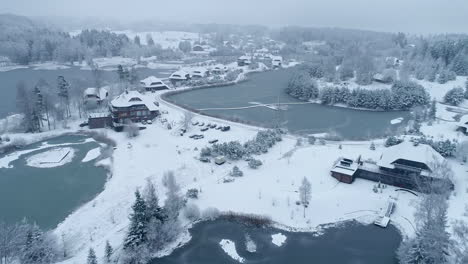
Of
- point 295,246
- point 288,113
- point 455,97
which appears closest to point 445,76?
point 455,97

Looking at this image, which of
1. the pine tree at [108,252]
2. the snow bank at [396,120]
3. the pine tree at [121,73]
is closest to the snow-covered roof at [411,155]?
the snow bank at [396,120]

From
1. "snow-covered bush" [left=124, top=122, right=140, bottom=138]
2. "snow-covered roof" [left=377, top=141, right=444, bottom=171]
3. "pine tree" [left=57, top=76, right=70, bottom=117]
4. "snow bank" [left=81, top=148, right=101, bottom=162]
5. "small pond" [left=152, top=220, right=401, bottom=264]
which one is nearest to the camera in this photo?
"small pond" [left=152, top=220, right=401, bottom=264]

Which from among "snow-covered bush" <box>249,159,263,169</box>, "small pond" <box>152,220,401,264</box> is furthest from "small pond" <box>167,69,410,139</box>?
"small pond" <box>152,220,401,264</box>

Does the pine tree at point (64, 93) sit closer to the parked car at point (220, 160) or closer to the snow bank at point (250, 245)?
the parked car at point (220, 160)

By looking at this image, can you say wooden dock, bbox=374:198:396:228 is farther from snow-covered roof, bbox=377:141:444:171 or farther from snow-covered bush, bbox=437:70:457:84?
snow-covered bush, bbox=437:70:457:84

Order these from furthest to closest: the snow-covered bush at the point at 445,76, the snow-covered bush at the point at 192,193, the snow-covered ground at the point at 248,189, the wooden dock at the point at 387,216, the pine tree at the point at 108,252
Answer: the snow-covered bush at the point at 445,76, the snow-covered bush at the point at 192,193, the wooden dock at the point at 387,216, the snow-covered ground at the point at 248,189, the pine tree at the point at 108,252

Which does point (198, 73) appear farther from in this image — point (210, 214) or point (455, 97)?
point (210, 214)

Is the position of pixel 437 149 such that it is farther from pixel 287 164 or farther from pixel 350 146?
pixel 287 164
